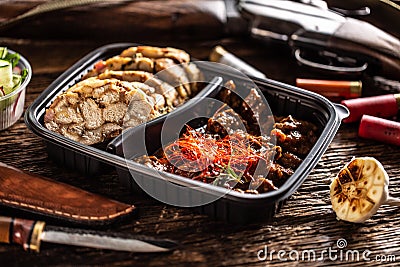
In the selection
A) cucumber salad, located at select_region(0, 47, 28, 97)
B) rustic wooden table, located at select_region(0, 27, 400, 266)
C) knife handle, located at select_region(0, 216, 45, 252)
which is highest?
cucumber salad, located at select_region(0, 47, 28, 97)

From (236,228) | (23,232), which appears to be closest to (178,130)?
(236,228)

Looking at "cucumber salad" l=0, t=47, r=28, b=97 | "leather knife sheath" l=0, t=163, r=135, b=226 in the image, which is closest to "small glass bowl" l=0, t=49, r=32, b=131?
"cucumber salad" l=0, t=47, r=28, b=97

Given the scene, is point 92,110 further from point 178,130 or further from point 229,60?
point 229,60

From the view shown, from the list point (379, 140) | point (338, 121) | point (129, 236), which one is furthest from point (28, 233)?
point (379, 140)

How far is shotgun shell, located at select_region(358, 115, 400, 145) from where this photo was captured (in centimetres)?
346

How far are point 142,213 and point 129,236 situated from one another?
0.90ft

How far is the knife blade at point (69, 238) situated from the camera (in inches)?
106

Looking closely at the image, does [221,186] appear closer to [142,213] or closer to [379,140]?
[142,213]

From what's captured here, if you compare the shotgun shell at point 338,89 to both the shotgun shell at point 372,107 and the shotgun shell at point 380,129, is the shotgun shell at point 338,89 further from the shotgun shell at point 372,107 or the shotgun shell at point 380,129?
the shotgun shell at point 380,129

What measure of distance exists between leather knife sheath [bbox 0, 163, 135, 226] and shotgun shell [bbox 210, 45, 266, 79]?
57.3 inches

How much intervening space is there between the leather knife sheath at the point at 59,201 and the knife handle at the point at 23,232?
133 millimetres

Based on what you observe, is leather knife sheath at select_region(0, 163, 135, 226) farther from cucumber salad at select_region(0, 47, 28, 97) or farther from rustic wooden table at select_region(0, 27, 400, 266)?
cucumber salad at select_region(0, 47, 28, 97)

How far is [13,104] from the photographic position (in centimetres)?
349

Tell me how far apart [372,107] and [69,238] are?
1.89 meters
